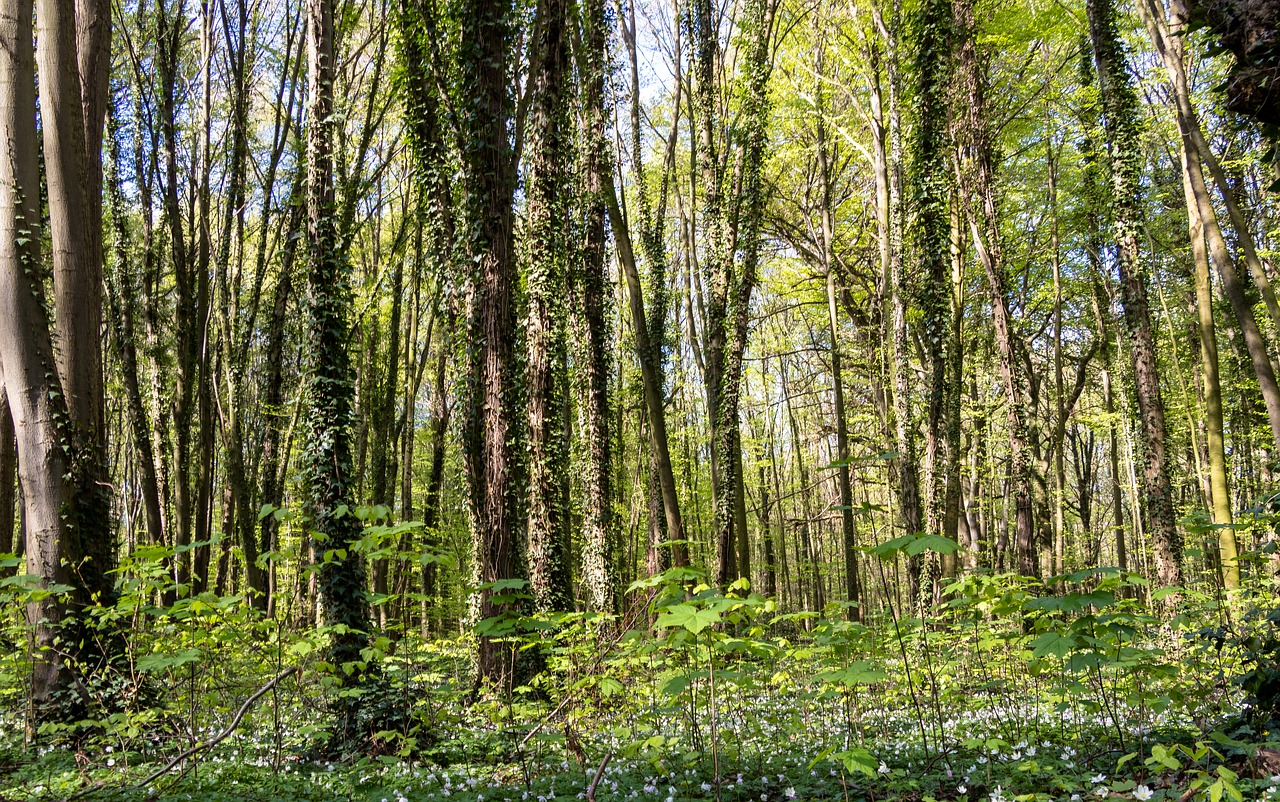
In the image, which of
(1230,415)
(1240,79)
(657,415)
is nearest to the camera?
(1240,79)

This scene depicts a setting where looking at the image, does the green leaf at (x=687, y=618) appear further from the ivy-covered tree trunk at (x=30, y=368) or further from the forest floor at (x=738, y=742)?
the ivy-covered tree trunk at (x=30, y=368)

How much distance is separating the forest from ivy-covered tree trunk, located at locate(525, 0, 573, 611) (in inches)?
2.4

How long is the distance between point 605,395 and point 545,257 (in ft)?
9.88

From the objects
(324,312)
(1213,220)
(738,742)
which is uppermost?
(1213,220)

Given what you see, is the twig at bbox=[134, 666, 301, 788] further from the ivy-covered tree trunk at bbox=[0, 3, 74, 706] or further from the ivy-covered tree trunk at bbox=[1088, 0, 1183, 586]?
the ivy-covered tree trunk at bbox=[1088, 0, 1183, 586]

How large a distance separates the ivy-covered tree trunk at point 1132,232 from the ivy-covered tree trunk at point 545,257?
961 cm

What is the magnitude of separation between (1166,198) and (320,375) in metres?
18.6

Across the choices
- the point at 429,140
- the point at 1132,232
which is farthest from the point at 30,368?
the point at 1132,232

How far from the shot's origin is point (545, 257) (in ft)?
28.9

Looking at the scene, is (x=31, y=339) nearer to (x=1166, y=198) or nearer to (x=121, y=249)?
(x=121, y=249)

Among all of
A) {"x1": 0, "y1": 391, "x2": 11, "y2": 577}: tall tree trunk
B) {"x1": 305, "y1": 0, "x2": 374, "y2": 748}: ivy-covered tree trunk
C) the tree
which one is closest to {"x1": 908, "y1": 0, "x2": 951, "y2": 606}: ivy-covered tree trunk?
the tree

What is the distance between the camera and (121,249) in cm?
1220

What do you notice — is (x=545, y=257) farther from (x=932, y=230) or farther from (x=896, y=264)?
(x=896, y=264)

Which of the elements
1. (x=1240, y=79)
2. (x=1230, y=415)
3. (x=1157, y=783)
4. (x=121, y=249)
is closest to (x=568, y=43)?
(x=1240, y=79)
